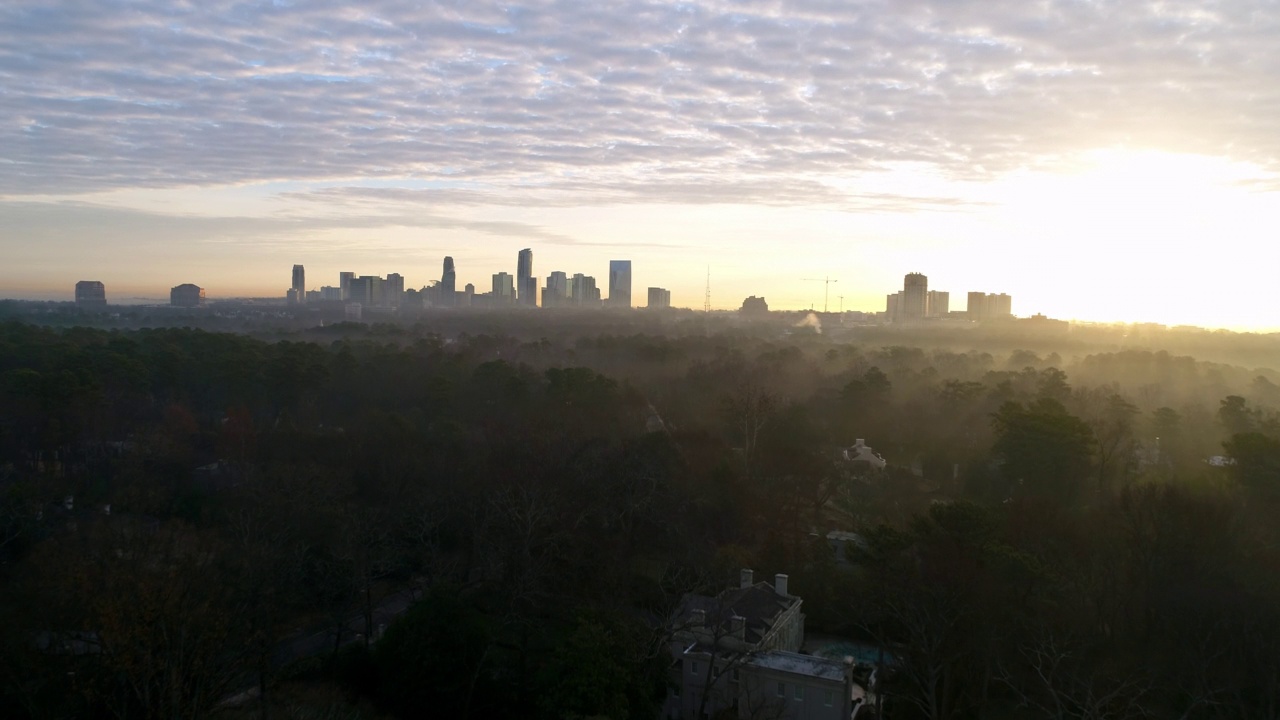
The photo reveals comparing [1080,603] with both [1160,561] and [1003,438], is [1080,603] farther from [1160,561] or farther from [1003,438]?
[1003,438]

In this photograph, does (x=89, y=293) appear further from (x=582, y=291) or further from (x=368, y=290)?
(x=582, y=291)

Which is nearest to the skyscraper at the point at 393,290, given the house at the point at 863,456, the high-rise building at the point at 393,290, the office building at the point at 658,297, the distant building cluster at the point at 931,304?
the high-rise building at the point at 393,290

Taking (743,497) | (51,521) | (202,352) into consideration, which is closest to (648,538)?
(743,497)

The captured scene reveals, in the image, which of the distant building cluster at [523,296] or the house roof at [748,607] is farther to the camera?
the distant building cluster at [523,296]

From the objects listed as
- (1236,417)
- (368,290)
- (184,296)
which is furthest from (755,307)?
(1236,417)

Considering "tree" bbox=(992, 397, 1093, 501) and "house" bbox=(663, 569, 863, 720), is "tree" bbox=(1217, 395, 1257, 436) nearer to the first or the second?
"tree" bbox=(992, 397, 1093, 501)

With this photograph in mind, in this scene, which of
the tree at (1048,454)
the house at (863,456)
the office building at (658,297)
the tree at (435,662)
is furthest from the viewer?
the office building at (658,297)

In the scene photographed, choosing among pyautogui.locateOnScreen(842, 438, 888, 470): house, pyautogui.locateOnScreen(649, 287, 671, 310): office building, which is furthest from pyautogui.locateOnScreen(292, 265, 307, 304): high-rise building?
pyautogui.locateOnScreen(842, 438, 888, 470): house

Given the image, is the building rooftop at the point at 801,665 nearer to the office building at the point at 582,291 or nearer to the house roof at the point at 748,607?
the house roof at the point at 748,607
